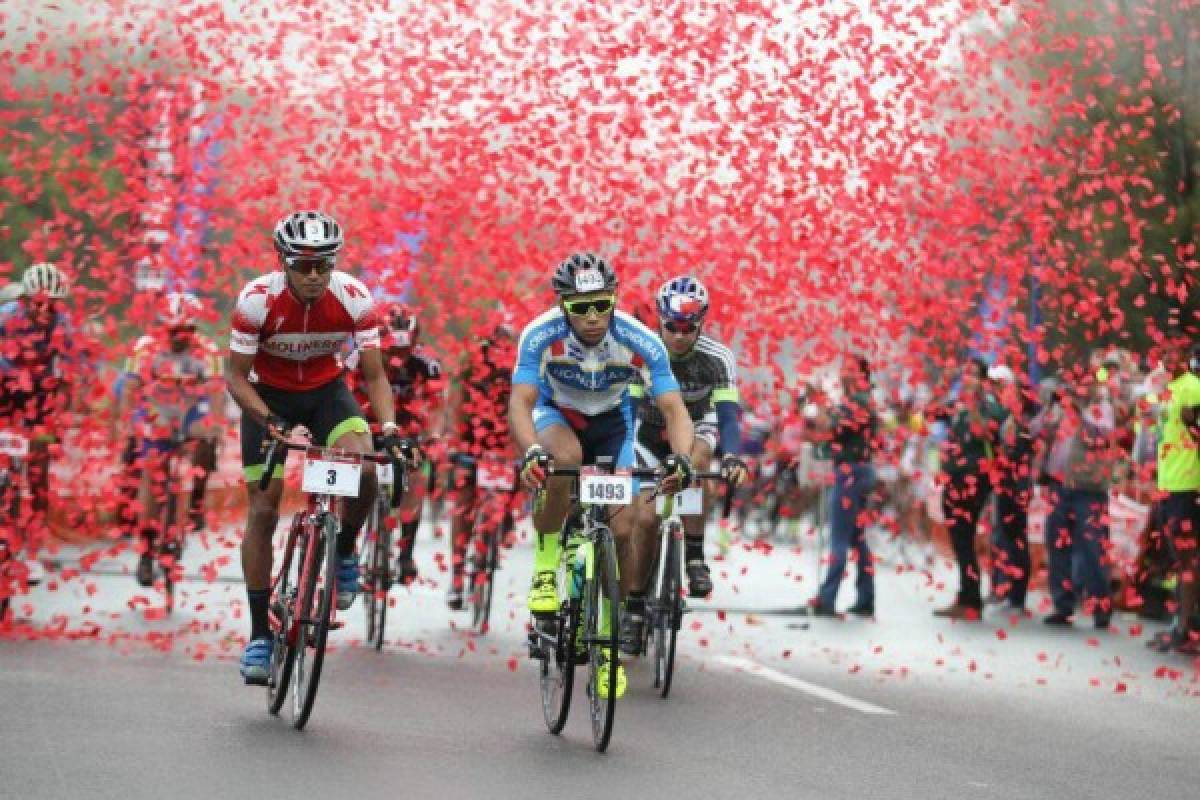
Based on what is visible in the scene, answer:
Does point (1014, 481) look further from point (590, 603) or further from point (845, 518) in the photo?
point (590, 603)

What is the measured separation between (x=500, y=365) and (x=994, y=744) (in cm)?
659

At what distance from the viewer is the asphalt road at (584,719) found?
836 cm

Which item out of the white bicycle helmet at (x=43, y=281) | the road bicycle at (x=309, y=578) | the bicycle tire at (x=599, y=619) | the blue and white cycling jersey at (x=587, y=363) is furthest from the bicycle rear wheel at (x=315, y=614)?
the white bicycle helmet at (x=43, y=281)

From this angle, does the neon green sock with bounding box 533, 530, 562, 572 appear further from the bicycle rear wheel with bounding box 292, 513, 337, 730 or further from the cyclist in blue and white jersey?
the bicycle rear wheel with bounding box 292, 513, 337, 730

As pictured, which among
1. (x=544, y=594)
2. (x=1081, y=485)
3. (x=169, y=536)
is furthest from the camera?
(x=1081, y=485)

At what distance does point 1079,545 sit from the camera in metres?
18.0

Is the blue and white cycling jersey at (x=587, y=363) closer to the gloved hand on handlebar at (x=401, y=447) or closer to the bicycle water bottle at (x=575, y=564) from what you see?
the gloved hand on handlebar at (x=401, y=447)

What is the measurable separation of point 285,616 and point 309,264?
1.54 metres

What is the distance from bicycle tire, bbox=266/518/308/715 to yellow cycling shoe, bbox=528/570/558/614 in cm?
103

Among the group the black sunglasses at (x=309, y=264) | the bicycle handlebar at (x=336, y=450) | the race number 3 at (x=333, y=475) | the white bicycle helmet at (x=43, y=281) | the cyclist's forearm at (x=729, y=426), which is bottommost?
the race number 3 at (x=333, y=475)

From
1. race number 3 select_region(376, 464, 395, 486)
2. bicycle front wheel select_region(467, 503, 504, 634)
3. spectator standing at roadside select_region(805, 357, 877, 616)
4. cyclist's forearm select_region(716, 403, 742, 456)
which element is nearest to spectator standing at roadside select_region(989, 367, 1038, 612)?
spectator standing at roadside select_region(805, 357, 877, 616)

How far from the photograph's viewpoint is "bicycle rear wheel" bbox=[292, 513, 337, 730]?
924 cm

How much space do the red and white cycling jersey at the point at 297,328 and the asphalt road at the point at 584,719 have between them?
1553 mm

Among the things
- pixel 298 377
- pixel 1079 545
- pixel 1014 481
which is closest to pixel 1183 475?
pixel 1079 545
